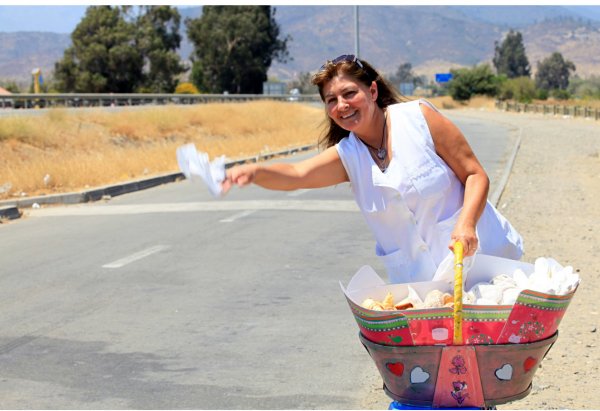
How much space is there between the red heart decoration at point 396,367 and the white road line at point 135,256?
787cm

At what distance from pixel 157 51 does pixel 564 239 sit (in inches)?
2944

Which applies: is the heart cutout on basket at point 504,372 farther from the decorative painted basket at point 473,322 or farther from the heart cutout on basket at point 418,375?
the heart cutout on basket at point 418,375

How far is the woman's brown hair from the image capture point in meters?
4.02

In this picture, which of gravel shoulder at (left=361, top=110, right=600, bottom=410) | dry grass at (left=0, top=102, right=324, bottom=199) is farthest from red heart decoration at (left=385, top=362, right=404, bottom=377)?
dry grass at (left=0, top=102, right=324, bottom=199)

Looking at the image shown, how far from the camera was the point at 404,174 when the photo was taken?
12.9ft

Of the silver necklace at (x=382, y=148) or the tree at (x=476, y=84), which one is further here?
the tree at (x=476, y=84)

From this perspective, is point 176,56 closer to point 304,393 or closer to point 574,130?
point 574,130

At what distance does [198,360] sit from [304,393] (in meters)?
1.10

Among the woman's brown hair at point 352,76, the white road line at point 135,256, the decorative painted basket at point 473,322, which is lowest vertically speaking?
the white road line at point 135,256

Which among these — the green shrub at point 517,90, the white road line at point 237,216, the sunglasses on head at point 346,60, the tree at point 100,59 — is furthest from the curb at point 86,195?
the green shrub at point 517,90

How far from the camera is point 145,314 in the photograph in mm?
8719

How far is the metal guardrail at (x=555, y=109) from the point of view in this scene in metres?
58.6

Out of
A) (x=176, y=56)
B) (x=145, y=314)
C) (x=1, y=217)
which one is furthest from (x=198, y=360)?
(x=176, y=56)

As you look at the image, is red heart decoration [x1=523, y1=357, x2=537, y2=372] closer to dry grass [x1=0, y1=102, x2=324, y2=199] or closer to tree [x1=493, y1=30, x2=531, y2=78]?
dry grass [x1=0, y1=102, x2=324, y2=199]
